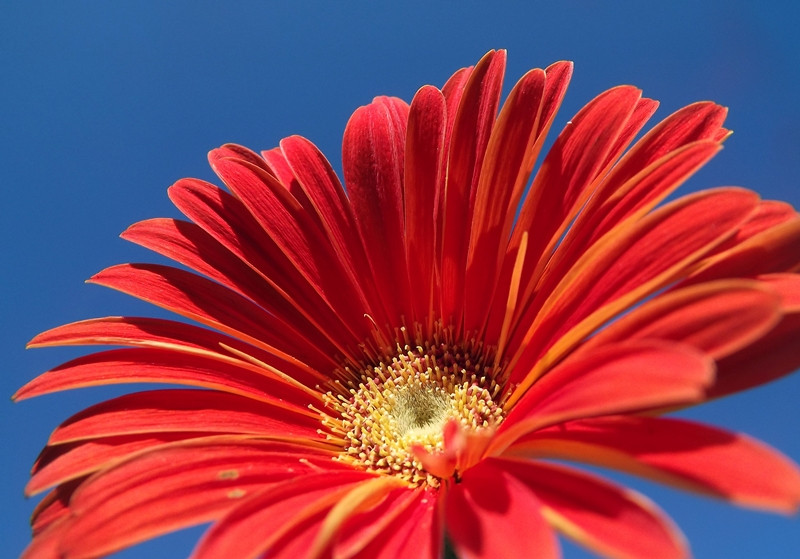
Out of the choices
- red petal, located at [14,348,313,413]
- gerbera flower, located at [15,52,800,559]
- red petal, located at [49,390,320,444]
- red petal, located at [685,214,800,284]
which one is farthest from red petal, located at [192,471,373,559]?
red petal, located at [685,214,800,284]

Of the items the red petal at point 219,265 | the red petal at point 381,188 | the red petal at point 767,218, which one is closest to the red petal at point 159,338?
the red petal at point 219,265

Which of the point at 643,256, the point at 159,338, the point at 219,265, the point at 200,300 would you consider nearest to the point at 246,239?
the point at 219,265

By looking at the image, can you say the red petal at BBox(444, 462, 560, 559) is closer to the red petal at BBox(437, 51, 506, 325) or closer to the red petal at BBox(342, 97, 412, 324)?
the red petal at BBox(437, 51, 506, 325)

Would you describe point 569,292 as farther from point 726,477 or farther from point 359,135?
point 359,135

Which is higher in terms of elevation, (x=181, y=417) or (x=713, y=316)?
(x=181, y=417)

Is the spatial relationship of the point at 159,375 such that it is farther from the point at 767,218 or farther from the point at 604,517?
the point at 767,218

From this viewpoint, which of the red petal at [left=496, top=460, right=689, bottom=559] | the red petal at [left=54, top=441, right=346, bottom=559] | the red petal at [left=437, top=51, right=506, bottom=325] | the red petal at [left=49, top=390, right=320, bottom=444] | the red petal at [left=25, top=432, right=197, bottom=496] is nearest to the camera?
the red petal at [left=496, top=460, right=689, bottom=559]
